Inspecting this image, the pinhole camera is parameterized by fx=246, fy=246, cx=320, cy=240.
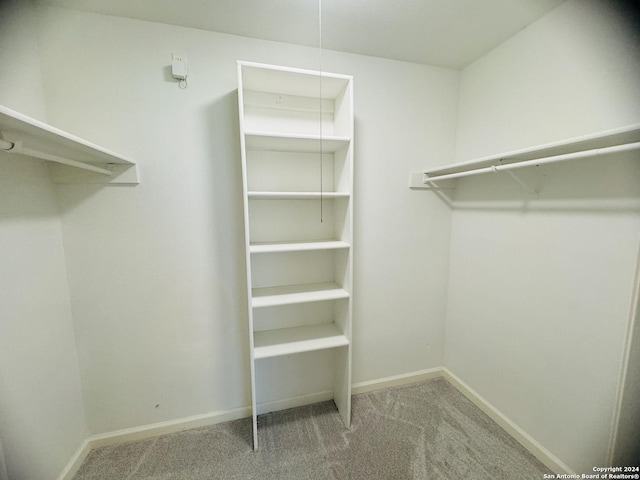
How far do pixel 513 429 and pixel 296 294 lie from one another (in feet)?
5.25

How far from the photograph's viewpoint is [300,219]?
66.1 inches

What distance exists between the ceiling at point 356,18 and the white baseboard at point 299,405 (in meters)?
2.40

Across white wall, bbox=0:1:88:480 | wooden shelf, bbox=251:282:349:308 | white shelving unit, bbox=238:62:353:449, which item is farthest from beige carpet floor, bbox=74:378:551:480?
wooden shelf, bbox=251:282:349:308

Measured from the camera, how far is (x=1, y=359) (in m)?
1.00

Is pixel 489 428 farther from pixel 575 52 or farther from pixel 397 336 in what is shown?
pixel 575 52

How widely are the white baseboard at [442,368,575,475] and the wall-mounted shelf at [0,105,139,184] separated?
265cm

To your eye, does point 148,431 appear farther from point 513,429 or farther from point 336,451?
point 513,429

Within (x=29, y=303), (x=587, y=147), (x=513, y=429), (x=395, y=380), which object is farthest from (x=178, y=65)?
(x=513, y=429)

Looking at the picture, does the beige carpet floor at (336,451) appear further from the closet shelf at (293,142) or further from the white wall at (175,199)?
the closet shelf at (293,142)

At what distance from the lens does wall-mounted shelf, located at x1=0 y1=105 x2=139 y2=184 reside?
777 mm

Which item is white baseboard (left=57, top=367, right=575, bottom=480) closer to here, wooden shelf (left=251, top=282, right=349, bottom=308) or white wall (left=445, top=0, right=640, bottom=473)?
white wall (left=445, top=0, right=640, bottom=473)

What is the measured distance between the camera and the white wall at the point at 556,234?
1.10 meters

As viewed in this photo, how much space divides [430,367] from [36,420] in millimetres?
2473
